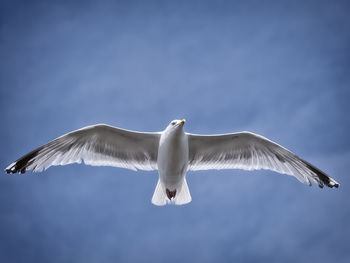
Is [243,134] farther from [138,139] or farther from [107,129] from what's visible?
[107,129]

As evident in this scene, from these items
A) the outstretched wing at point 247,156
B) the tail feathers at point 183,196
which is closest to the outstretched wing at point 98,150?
the tail feathers at point 183,196

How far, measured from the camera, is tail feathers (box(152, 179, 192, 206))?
19.2 ft

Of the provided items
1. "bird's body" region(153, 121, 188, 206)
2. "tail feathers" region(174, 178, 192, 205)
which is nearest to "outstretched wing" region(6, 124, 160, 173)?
"bird's body" region(153, 121, 188, 206)

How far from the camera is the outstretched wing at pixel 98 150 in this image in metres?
5.71

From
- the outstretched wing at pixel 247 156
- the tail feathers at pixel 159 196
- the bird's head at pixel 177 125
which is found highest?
the outstretched wing at pixel 247 156

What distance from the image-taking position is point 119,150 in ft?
19.8

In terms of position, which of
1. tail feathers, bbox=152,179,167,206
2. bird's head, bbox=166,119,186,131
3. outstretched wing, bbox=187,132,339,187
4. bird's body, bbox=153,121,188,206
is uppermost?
outstretched wing, bbox=187,132,339,187

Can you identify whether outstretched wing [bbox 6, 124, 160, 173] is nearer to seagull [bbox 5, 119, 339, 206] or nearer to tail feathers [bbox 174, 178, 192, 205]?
seagull [bbox 5, 119, 339, 206]

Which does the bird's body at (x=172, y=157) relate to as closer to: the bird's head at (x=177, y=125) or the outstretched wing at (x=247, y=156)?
the bird's head at (x=177, y=125)

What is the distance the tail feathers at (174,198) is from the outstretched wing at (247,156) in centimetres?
44

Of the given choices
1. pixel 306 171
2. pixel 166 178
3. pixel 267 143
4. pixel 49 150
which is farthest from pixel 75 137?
pixel 306 171

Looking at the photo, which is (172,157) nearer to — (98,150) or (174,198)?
(174,198)

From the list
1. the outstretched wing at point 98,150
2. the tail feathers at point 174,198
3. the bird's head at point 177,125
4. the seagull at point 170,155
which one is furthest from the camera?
the tail feathers at point 174,198

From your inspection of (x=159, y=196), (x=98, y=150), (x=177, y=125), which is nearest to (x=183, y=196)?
(x=159, y=196)
